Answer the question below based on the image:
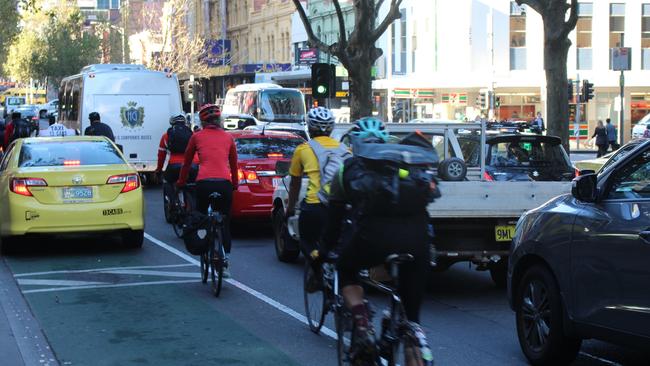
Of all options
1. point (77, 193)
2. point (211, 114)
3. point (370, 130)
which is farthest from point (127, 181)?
point (370, 130)

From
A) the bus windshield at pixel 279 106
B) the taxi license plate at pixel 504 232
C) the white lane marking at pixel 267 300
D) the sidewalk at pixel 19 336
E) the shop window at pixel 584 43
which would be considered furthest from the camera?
the shop window at pixel 584 43

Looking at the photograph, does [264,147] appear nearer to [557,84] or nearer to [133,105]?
[557,84]

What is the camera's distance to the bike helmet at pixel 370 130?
573cm

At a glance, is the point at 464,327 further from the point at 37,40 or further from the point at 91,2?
the point at 91,2

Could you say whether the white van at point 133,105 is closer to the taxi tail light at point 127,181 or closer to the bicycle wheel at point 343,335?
the taxi tail light at point 127,181

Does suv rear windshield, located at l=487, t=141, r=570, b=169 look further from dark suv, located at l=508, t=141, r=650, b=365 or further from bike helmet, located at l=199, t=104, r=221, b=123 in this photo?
dark suv, located at l=508, t=141, r=650, b=365

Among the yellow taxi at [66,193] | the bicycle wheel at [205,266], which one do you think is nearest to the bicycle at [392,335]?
the bicycle wheel at [205,266]

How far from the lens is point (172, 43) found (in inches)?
2717

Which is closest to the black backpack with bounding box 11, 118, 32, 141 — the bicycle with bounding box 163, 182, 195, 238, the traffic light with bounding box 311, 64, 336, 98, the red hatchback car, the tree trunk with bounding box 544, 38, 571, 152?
the traffic light with bounding box 311, 64, 336, 98

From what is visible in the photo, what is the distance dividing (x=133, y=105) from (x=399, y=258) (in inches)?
747

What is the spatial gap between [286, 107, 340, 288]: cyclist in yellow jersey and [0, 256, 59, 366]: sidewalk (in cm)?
209

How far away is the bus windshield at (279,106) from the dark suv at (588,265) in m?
30.9

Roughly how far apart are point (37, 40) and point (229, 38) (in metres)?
23.2

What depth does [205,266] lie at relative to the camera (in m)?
10.1
